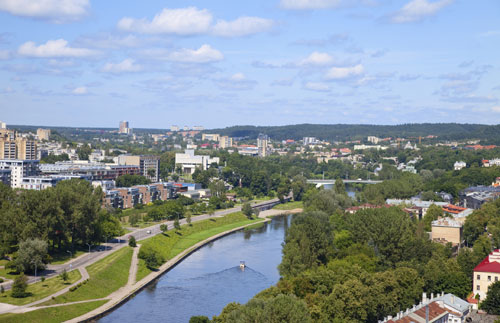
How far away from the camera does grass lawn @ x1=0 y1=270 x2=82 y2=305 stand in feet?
94.3

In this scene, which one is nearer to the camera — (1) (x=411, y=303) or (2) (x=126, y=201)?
(1) (x=411, y=303)

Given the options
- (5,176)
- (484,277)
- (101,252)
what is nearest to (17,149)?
(5,176)

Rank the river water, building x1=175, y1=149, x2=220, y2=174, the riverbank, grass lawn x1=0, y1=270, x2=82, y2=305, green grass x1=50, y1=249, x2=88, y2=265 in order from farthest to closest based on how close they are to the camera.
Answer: building x1=175, y1=149, x2=220, y2=174 < green grass x1=50, y1=249, x2=88, y2=265 < the river water < the riverbank < grass lawn x1=0, y1=270, x2=82, y2=305

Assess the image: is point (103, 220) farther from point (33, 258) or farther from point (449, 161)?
point (449, 161)

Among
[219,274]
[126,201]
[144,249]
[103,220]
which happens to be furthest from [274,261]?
[126,201]

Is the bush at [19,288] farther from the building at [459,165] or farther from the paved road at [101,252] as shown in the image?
the building at [459,165]

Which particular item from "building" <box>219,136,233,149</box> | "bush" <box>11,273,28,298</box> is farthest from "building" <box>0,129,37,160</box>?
"building" <box>219,136,233,149</box>

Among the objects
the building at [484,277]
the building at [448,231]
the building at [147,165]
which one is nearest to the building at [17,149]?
the building at [147,165]

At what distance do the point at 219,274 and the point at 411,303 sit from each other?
13.5m

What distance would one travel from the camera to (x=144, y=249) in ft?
132

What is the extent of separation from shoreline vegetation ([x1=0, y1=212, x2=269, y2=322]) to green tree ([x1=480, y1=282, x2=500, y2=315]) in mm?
16395

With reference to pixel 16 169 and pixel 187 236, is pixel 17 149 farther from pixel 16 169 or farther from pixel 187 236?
pixel 187 236

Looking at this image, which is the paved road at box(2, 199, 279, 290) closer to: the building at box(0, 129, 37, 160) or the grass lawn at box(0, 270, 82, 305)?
the grass lawn at box(0, 270, 82, 305)

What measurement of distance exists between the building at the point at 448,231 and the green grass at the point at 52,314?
23630mm
